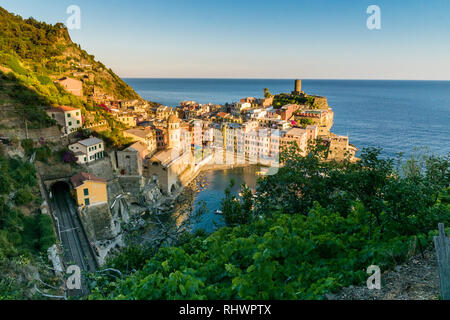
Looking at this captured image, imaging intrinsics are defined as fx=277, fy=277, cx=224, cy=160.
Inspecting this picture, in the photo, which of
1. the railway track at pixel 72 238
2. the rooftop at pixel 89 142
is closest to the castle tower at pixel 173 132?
the rooftop at pixel 89 142

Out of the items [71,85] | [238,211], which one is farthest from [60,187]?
[71,85]

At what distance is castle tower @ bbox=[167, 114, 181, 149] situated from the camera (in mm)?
24547

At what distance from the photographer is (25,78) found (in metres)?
20.3

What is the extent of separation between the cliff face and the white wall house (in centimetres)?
234

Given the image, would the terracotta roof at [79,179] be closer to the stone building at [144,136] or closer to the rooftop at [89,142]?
the rooftop at [89,142]

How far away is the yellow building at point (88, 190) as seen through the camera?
14.1m

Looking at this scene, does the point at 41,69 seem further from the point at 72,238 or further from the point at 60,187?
the point at 72,238

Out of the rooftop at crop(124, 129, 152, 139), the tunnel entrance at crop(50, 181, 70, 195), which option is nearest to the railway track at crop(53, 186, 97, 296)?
the tunnel entrance at crop(50, 181, 70, 195)

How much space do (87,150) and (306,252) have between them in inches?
640

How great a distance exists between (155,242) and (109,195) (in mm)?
11904

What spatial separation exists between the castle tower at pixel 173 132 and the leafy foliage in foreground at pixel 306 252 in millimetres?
19604

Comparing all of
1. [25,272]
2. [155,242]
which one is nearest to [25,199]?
[25,272]
